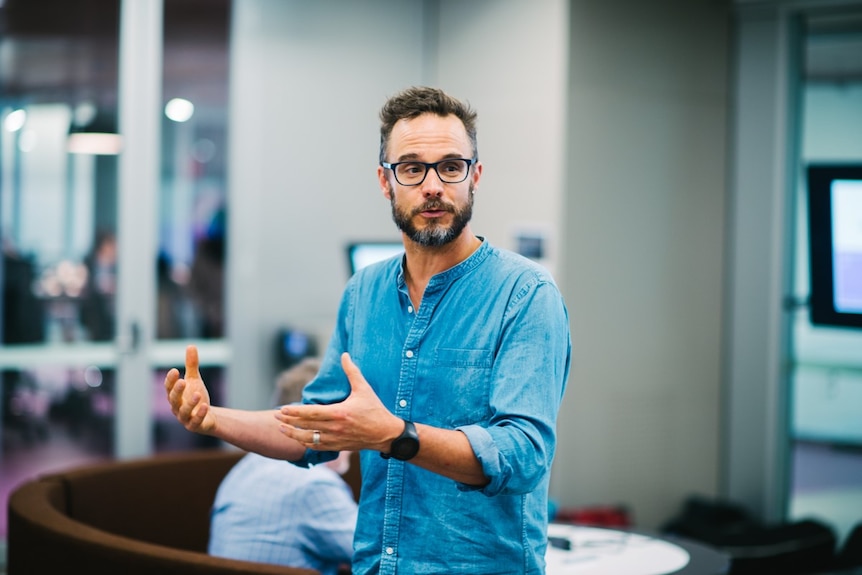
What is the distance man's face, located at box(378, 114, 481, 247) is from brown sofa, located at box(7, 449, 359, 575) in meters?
1.10

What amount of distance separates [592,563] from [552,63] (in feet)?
9.23

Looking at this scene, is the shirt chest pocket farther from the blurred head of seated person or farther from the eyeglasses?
the blurred head of seated person

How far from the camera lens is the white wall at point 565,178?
5.12m

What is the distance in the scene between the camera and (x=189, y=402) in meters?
1.86

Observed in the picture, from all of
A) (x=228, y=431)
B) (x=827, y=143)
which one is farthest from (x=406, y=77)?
(x=228, y=431)

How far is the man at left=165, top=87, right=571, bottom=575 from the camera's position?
1.78 metres

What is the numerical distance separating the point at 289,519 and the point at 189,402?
112cm

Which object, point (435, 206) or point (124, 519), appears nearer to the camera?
point (435, 206)

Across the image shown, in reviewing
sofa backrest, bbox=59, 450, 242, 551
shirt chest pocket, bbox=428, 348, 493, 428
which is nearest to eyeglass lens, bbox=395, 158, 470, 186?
shirt chest pocket, bbox=428, 348, 493, 428

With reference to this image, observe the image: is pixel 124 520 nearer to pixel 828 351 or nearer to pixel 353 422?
pixel 353 422

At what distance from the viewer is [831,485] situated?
5500 mm

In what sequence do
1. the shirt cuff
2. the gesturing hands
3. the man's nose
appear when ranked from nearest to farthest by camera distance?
the gesturing hands → the man's nose → the shirt cuff

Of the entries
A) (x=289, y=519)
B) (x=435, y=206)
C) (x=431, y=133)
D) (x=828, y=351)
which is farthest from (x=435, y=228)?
(x=828, y=351)

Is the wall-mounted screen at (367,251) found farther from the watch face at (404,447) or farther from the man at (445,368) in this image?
the watch face at (404,447)
